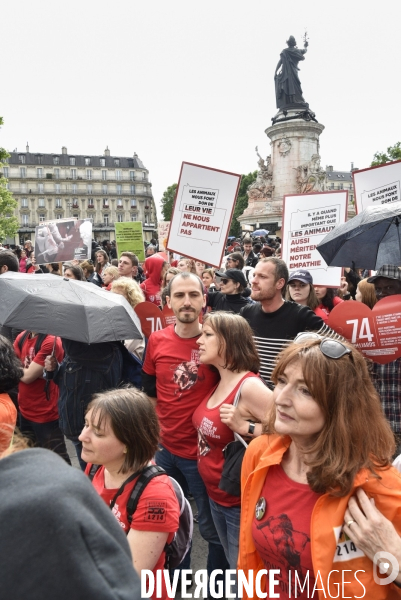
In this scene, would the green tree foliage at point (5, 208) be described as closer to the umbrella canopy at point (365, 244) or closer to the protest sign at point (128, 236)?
the protest sign at point (128, 236)

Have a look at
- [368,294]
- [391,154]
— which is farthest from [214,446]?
[391,154]

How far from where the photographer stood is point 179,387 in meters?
3.05

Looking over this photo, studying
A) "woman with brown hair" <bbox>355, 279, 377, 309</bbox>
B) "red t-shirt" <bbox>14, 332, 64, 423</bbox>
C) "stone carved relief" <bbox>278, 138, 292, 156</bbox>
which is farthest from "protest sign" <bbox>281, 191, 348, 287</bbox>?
"stone carved relief" <bbox>278, 138, 292, 156</bbox>

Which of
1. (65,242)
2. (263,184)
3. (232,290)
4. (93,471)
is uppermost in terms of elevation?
(263,184)

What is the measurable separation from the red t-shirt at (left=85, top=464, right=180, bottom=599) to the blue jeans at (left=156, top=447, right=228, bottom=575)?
959 millimetres

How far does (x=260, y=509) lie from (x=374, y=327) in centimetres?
163

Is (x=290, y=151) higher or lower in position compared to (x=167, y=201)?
lower

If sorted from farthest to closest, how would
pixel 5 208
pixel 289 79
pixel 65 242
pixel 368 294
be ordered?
1. pixel 5 208
2. pixel 289 79
3. pixel 65 242
4. pixel 368 294

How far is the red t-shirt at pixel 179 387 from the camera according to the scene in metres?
3.02

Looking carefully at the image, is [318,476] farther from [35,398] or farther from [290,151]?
[290,151]

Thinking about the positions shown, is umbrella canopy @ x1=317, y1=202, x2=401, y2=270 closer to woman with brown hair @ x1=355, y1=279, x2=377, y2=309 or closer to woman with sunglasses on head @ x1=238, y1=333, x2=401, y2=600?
woman with brown hair @ x1=355, y1=279, x2=377, y2=309

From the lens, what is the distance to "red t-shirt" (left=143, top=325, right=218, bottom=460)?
302 cm

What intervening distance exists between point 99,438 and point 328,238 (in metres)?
2.72

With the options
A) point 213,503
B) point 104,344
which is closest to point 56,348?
point 104,344
